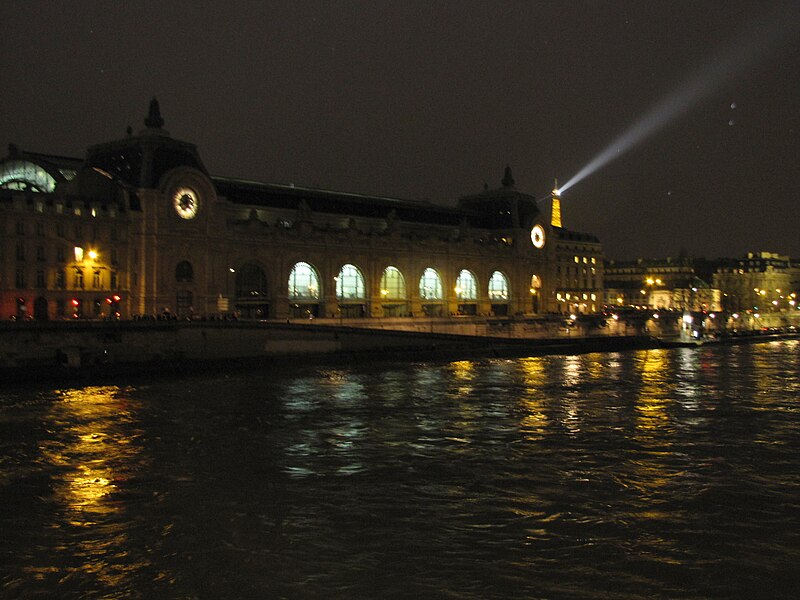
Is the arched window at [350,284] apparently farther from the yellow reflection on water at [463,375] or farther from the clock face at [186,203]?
the yellow reflection on water at [463,375]

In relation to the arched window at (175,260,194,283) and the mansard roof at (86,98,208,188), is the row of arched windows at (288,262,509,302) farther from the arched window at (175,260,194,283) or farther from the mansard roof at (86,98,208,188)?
the mansard roof at (86,98,208,188)

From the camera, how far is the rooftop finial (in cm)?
7625

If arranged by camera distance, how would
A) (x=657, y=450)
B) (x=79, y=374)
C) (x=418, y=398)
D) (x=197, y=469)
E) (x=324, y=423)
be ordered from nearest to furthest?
(x=197, y=469), (x=657, y=450), (x=324, y=423), (x=418, y=398), (x=79, y=374)

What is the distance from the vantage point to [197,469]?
2652 cm

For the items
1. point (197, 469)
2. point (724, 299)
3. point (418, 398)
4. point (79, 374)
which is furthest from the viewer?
point (724, 299)

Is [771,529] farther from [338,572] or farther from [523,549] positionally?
[338,572]

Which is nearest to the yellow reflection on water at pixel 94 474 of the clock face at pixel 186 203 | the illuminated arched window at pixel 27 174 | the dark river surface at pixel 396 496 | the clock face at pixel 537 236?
the dark river surface at pixel 396 496

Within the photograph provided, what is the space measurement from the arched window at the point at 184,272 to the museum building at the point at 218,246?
0.38ft

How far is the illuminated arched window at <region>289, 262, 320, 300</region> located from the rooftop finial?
20146 mm

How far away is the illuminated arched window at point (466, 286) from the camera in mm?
104938

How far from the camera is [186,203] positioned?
7550cm

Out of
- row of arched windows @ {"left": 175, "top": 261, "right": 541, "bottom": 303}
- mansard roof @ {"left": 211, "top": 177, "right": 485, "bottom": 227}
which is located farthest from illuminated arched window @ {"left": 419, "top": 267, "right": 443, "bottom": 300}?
mansard roof @ {"left": 211, "top": 177, "right": 485, "bottom": 227}

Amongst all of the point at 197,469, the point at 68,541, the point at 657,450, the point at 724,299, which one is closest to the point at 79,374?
the point at 197,469

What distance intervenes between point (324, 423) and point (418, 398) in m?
9.46
